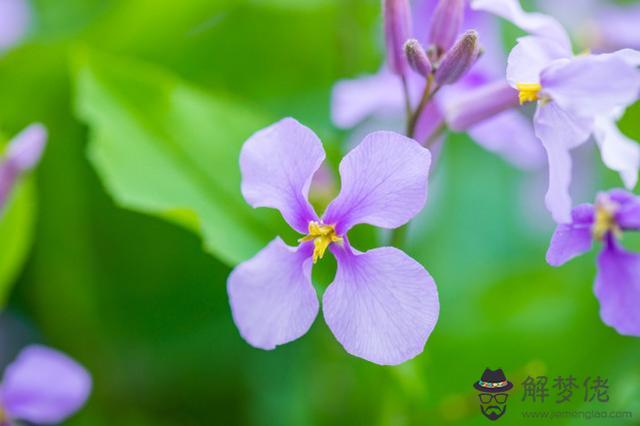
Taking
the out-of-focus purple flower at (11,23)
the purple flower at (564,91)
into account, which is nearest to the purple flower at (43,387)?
the purple flower at (564,91)

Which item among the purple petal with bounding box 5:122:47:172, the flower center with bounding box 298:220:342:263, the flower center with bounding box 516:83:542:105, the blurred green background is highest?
the flower center with bounding box 516:83:542:105

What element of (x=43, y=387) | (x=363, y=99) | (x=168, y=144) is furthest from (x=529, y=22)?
(x=43, y=387)

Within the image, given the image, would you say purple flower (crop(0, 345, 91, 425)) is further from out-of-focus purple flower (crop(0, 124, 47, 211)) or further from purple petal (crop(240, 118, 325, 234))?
purple petal (crop(240, 118, 325, 234))

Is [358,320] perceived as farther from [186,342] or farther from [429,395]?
[186,342]

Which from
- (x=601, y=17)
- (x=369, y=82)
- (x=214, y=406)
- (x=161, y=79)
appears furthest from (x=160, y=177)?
(x=601, y=17)

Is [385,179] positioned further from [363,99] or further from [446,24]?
[363,99]

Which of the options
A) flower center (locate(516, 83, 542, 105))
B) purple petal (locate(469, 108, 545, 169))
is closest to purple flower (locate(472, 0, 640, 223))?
flower center (locate(516, 83, 542, 105))
